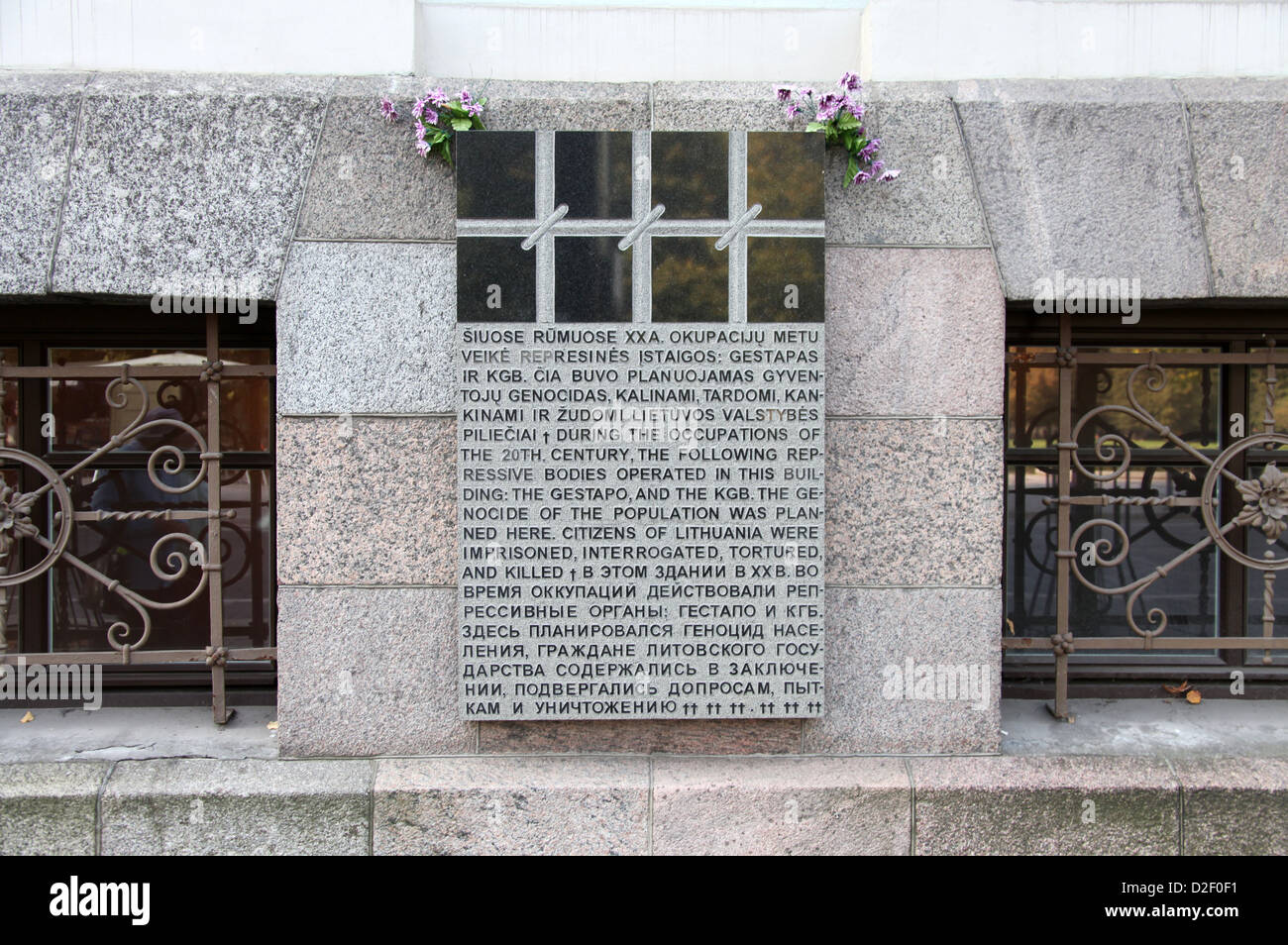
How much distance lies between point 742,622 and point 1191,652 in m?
2.47

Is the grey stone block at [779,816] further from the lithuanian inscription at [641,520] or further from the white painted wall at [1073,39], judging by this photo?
the white painted wall at [1073,39]

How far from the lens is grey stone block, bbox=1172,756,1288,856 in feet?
11.9

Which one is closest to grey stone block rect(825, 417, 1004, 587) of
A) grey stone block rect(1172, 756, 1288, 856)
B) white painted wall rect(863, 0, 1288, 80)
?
grey stone block rect(1172, 756, 1288, 856)

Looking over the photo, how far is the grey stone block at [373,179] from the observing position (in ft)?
12.1

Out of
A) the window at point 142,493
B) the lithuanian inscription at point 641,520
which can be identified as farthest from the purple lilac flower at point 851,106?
the window at point 142,493

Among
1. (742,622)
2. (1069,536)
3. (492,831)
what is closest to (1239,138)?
(1069,536)

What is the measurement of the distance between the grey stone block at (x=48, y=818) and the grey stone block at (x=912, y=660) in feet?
10.2

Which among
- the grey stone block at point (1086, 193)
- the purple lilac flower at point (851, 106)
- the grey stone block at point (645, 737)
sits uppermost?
the purple lilac flower at point (851, 106)

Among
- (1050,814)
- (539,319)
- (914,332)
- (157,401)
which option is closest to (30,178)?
(157,401)

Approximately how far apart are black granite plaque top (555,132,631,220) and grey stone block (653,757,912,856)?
249 cm

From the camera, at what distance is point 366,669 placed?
3.75 metres

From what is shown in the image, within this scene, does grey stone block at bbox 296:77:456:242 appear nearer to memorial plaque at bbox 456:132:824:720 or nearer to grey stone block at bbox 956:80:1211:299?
memorial plaque at bbox 456:132:824:720

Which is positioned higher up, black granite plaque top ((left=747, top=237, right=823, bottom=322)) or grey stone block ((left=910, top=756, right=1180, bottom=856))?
black granite plaque top ((left=747, top=237, right=823, bottom=322))

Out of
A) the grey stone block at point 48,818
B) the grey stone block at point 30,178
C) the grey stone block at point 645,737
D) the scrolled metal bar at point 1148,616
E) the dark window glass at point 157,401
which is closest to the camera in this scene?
the grey stone block at point 48,818
